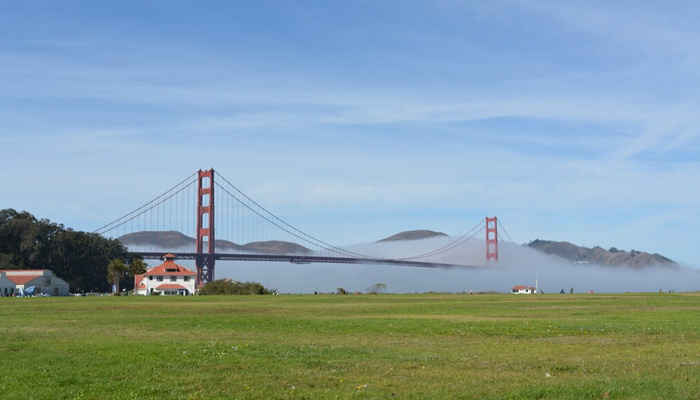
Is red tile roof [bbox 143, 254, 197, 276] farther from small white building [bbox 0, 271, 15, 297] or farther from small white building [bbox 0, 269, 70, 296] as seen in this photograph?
small white building [bbox 0, 271, 15, 297]

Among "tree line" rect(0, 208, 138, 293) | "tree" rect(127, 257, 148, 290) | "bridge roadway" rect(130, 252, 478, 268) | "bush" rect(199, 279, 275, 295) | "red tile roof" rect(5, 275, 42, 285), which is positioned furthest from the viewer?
"tree" rect(127, 257, 148, 290)

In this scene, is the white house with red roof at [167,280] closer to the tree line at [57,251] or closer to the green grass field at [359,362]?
the tree line at [57,251]

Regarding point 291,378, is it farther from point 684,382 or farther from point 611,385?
point 684,382

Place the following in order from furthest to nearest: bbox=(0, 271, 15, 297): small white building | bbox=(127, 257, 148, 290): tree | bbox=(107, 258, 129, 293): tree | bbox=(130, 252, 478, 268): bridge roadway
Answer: bbox=(127, 257, 148, 290): tree → bbox=(107, 258, 129, 293): tree → bbox=(130, 252, 478, 268): bridge roadway → bbox=(0, 271, 15, 297): small white building

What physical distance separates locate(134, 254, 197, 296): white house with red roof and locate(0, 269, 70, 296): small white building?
13935 mm

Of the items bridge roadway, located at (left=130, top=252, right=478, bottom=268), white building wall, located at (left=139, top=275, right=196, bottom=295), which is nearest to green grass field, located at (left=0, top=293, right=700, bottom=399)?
bridge roadway, located at (left=130, top=252, right=478, bottom=268)

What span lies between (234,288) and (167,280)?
33.6 metres

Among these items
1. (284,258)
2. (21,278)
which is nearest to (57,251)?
(21,278)

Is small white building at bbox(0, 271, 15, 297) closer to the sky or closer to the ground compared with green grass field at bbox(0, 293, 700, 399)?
closer to the sky

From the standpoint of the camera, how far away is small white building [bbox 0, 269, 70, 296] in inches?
4491

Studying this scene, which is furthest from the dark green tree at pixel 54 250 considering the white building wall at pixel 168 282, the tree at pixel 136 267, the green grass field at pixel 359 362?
the green grass field at pixel 359 362

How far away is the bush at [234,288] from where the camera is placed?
322 feet

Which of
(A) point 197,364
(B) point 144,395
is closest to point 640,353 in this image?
(A) point 197,364

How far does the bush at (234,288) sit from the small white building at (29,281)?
89.6ft
